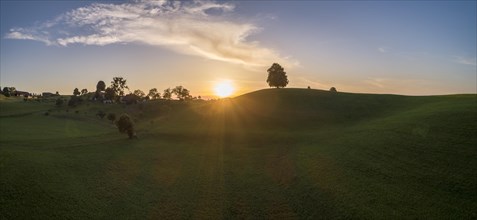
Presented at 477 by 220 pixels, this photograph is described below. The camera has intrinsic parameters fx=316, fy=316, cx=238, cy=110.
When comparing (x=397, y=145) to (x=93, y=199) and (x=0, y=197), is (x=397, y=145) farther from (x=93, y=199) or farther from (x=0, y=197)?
(x=0, y=197)

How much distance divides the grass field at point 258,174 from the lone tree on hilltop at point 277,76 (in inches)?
2351

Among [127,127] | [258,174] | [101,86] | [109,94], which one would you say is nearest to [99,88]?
[101,86]

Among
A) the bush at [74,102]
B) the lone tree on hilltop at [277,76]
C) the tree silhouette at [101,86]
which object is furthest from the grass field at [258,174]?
the tree silhouette at [101,86]

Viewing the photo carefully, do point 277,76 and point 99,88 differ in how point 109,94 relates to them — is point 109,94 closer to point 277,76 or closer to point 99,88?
point 99,88

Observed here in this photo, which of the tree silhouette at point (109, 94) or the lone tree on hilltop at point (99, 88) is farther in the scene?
the lone tree on hilltop at point (99, 88)

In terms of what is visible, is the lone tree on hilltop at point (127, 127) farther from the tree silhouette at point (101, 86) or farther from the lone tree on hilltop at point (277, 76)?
the tree silhouette at point (101, 86)

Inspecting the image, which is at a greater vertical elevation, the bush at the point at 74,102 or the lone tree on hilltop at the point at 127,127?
the bush at the point at 74,102

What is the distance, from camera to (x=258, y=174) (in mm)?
42812

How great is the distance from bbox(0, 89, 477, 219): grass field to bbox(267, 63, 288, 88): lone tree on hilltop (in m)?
59.7

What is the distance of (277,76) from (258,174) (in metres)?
88.8

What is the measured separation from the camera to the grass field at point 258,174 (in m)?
29.7

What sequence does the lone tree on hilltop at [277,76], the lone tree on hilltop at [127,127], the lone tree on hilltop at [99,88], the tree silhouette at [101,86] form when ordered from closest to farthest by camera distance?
the lone tree on hilltop at [127,127] < the lone tree on hilltop at [277,76] < the lone tree on hilltop at [99,88] < the tree silhouette at [101,86]

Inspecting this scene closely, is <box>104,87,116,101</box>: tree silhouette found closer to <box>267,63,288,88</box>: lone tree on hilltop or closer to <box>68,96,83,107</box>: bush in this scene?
<box>68,96,83,107</box>: bush

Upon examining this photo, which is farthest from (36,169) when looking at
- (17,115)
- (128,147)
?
(17,115)
